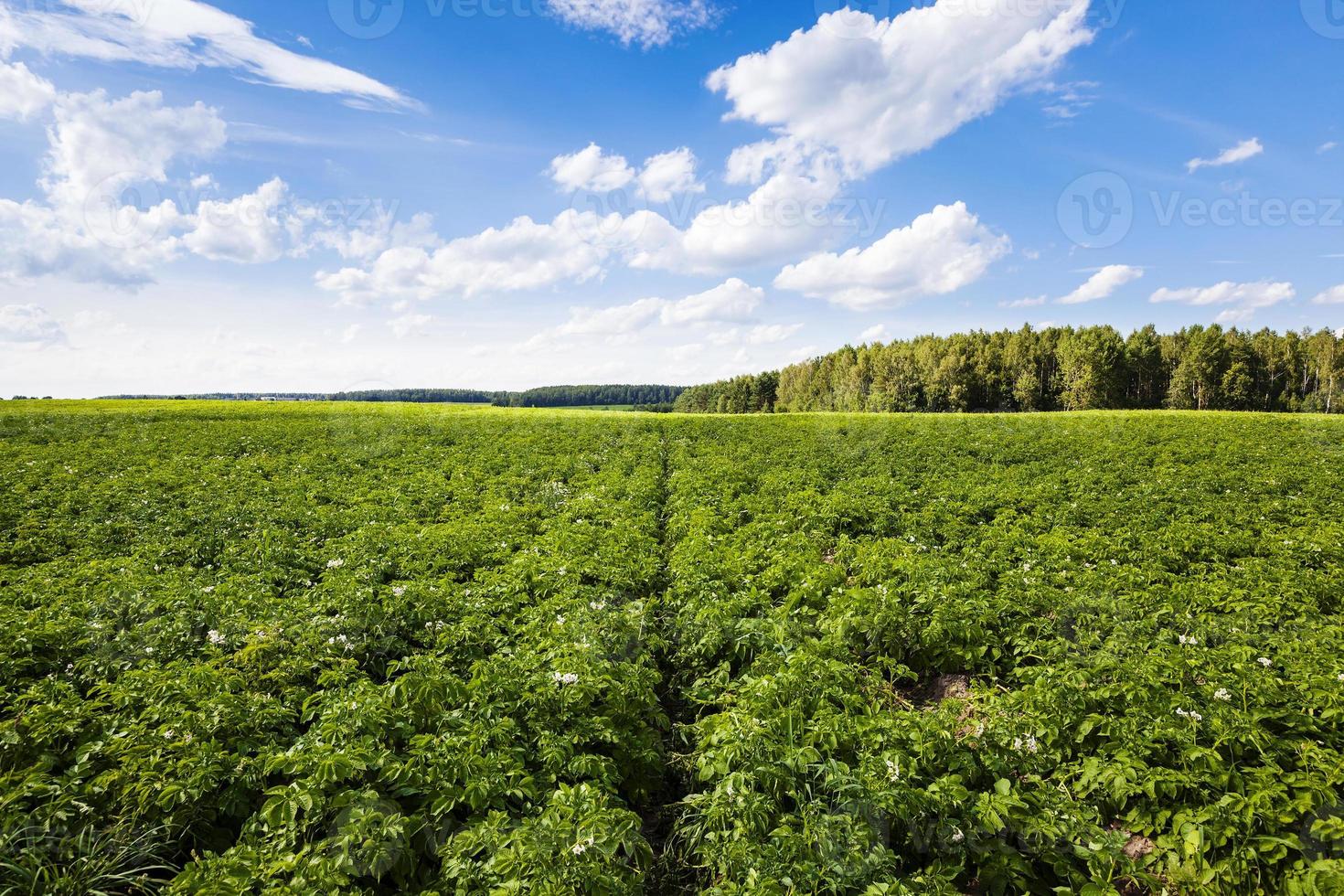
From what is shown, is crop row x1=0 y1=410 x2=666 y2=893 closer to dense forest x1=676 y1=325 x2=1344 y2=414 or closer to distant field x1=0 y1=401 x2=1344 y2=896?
distant field x1=0 y1=401 x2=1344 y2=896

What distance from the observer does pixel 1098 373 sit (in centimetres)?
7756

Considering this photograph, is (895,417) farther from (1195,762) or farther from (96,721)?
(96,721)

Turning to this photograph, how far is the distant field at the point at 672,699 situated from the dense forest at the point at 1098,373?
67.6 metres

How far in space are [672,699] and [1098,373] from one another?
→ 307 feet

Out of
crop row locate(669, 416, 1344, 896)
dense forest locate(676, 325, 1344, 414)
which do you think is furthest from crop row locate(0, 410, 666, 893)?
dense forest locate(676, 325, 1344, 414)

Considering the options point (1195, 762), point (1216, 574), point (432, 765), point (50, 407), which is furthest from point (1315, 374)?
point (50, 407)

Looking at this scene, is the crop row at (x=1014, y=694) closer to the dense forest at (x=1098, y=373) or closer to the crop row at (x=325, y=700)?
the crop row at (x=325, y=700)

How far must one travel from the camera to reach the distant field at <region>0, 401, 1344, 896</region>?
4137mm

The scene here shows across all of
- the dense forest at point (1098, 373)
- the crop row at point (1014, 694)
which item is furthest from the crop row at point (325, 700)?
the dense forest at point (1098, 373)

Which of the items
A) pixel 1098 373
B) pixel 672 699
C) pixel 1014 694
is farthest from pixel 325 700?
pixel 1098 373

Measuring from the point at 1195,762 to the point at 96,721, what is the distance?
1012cm

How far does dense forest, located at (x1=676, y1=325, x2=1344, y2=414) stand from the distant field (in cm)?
6759

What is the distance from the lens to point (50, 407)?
1703 inches

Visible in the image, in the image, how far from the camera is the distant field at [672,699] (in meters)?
4.14
